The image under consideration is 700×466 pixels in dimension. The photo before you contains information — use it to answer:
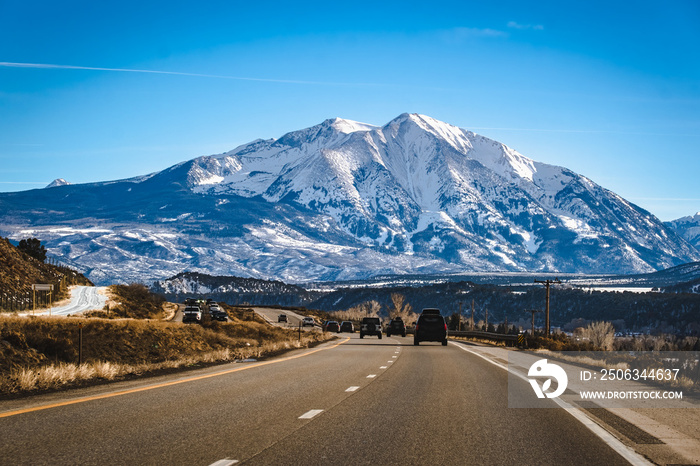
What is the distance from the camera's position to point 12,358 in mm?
18438

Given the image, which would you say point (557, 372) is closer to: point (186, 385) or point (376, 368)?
point (376, 368)

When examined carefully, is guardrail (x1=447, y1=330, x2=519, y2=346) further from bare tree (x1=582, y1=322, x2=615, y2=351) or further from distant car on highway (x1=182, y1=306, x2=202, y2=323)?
distant car on highway (x1=182, y1=306, x2=202, y2=323)

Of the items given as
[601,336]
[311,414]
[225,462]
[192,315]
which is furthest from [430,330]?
[601,336]

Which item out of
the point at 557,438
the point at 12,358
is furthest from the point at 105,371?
the point at 557,438

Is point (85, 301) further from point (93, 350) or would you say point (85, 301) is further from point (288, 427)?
point (288, 427)

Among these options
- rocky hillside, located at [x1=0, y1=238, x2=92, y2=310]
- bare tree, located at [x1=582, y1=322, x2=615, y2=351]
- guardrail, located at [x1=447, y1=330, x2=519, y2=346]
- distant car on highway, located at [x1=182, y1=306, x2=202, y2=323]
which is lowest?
bare tree, located at [x1=582, y1=322, x2=615, y2=351]

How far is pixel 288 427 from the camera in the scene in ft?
35.3

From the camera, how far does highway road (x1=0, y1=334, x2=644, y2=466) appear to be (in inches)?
347

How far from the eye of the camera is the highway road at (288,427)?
8.80 metres

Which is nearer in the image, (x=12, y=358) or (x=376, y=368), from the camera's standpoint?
(x=12, y=358)

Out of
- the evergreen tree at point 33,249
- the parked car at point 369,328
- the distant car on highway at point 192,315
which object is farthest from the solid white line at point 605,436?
the evergreen tree at point 33,249

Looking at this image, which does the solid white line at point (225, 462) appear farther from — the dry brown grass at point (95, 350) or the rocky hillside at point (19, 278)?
the rocky hillside at point (19, 278)

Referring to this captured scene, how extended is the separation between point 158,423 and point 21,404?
111 inches

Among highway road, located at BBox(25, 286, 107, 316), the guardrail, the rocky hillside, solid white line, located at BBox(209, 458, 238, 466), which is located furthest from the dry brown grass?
highway road, located at BBox(25, 286, 107, 316)
